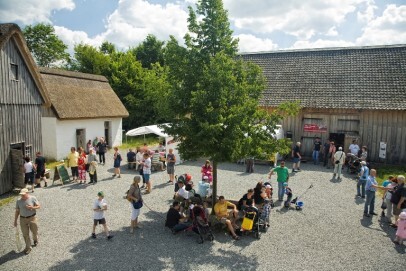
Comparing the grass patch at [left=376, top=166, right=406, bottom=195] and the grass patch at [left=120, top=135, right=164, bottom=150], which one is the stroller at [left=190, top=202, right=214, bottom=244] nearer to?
the grass patch at [left=376, top=166, right=406, bottom=195]

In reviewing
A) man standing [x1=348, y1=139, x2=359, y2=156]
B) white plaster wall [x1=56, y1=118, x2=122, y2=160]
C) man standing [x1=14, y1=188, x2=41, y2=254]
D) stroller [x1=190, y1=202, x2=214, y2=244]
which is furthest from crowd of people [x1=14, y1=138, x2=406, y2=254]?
white plaster wall [x1=56, y1=118, x2=122, y2=160]

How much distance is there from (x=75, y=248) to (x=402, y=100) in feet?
66.3

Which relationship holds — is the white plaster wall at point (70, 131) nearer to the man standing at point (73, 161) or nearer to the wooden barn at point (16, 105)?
the wooden barn at point (16, 105)

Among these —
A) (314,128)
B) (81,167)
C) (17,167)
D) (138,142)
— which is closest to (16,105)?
(17,167)

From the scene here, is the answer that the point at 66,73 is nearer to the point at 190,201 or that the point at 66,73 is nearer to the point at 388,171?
the point at 190,201

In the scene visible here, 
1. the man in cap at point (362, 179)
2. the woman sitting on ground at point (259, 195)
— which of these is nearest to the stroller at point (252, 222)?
the woman sitting on ground at point (259, 195)

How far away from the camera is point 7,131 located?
1350cm

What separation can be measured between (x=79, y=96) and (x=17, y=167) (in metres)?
9.92

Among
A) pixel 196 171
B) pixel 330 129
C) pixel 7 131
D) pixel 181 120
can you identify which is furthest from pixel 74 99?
pixel 330 129

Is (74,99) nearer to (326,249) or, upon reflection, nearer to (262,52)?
(262,52)

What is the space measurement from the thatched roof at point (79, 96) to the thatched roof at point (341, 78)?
→ 11899 mm

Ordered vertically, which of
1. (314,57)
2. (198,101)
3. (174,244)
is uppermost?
(314,57)

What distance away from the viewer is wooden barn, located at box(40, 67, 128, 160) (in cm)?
1947

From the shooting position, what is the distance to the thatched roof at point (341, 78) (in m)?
19.9
